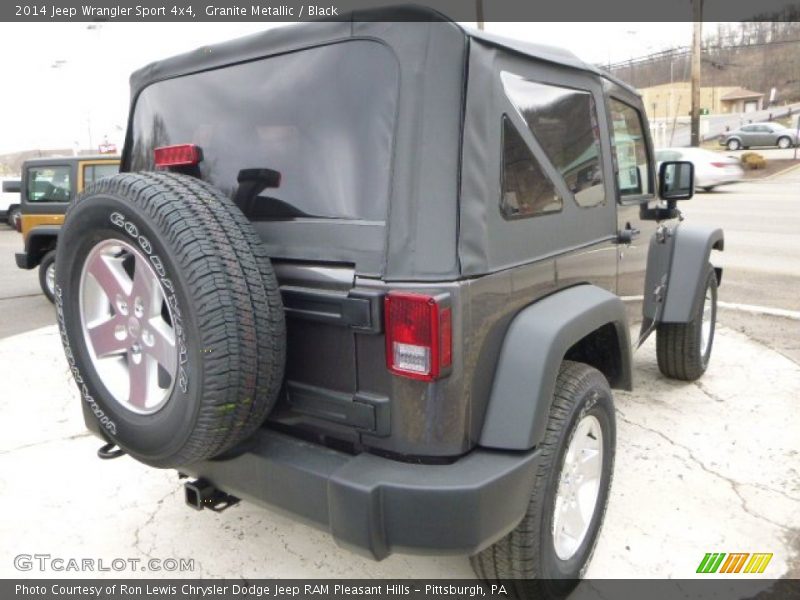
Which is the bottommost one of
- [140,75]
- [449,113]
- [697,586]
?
[697,586]

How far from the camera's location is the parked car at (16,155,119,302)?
7930mm

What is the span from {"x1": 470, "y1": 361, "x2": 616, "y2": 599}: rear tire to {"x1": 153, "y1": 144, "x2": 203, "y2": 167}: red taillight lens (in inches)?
60.4

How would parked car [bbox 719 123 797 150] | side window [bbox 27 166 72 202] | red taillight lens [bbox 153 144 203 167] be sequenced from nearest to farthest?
red taillight lens [bbox 153 144 203 167] < side window [bbox 27 166 72 202] < parked car [bbox 719 123 797 150]

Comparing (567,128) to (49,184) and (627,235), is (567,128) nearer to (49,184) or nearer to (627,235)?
(627,235)

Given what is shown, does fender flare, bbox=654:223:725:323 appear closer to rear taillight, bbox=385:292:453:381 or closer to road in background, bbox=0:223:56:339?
rear taillight, bbox=385:292:453:381

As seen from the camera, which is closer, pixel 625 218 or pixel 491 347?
pixel 491 347

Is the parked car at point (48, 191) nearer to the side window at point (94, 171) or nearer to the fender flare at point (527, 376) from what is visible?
the side window at point (94, 171)

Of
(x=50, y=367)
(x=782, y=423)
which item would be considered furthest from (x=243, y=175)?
(x=50, y=367)

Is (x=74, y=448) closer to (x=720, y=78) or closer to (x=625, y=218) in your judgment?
(x=625, y=218)

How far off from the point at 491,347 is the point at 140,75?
190 cm

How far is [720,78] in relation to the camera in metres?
90.9

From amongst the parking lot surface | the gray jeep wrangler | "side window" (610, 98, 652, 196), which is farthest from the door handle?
the parking lot surface

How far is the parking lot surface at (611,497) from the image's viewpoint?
8.96 ft

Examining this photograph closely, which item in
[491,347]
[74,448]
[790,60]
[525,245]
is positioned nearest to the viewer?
[491,347]
